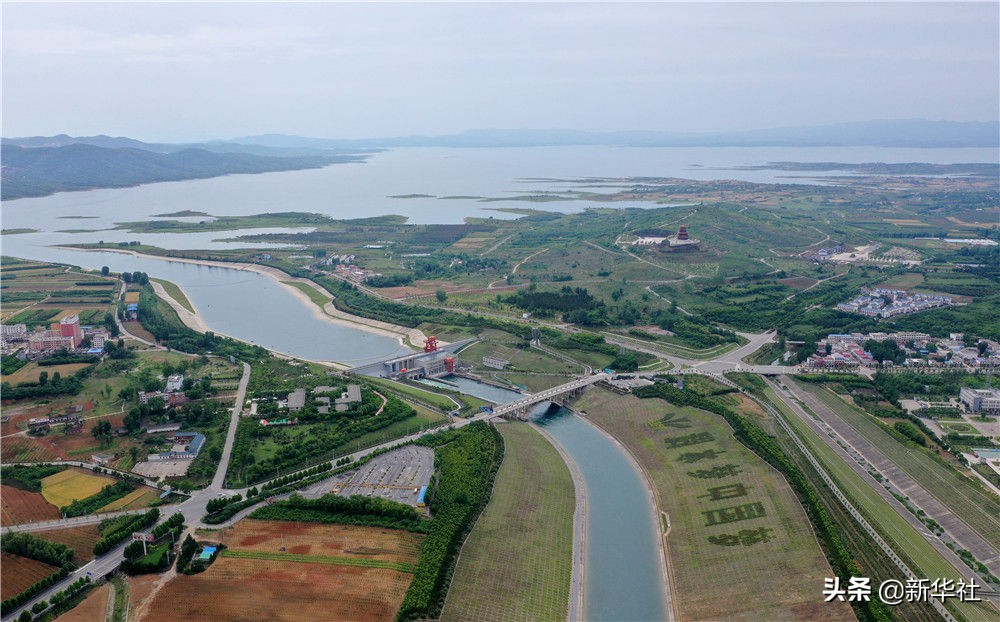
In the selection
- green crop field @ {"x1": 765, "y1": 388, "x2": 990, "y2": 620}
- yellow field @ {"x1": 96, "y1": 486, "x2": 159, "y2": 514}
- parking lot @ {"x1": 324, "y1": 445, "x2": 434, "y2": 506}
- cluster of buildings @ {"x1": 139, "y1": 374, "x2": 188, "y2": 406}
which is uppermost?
cluster of buildings @ {"x1": 139, "y1": 374, "x2": 188, "y2": 406}

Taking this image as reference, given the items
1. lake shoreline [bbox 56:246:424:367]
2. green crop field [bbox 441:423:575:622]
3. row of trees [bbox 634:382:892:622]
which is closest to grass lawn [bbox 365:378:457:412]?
lake shoreline [bbox 56:246:424:367]

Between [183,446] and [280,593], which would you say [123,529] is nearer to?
[183,446]

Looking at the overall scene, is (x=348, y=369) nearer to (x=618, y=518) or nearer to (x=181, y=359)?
(x=181, y=359)

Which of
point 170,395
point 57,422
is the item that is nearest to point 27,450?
point 57,422

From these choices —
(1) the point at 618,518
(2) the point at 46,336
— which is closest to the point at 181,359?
(2) the point at 46,336

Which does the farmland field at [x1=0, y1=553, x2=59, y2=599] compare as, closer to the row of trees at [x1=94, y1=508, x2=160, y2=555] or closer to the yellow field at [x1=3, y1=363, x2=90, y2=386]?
the row of trees at [x1=94, y1=508, x2=160, y2=555]

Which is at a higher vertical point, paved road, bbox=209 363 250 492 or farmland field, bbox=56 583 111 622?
paved road, bbox=209 363 250 492

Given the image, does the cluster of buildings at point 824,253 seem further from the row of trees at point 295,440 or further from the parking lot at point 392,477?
the parking lot at point 392,477
